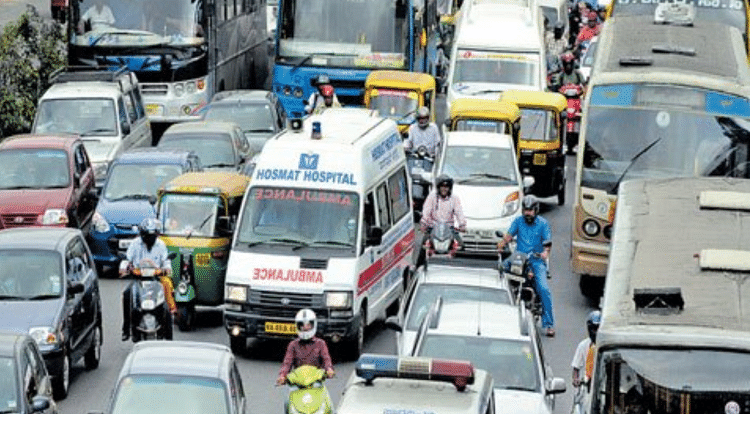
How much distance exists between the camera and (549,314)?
27531 millimetres

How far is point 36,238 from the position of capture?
24.9 metres

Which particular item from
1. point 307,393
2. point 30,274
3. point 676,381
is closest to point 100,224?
point 30,274

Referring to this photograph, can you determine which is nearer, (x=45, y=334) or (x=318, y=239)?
(x=45, y=334)

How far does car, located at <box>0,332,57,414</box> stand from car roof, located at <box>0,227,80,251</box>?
454cm

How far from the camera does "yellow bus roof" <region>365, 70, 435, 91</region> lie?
127 ft

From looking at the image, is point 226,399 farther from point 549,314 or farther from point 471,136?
point 471,136

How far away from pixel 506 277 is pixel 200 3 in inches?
709

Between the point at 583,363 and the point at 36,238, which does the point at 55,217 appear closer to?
the point at 36,238

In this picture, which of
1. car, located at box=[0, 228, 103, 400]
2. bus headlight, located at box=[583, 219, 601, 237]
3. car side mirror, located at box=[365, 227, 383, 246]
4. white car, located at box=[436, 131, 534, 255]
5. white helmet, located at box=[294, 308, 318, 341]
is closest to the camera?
white helmet, located at box=[294, 308, 318, 341]

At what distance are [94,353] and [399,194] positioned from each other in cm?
516

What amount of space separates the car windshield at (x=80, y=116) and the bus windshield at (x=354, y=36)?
6493 millimetres

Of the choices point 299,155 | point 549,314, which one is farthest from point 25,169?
point 549,314

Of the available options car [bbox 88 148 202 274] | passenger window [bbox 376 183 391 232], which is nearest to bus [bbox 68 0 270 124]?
car [bbox 88 148 202 274]

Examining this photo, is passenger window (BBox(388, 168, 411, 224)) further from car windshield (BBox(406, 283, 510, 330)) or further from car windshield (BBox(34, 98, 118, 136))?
car windshield (BBox(34, 98, 118, 136))
